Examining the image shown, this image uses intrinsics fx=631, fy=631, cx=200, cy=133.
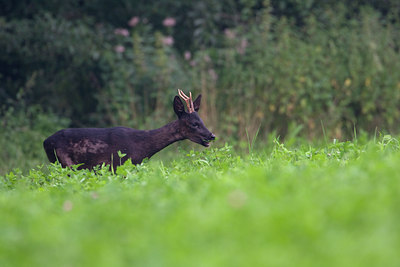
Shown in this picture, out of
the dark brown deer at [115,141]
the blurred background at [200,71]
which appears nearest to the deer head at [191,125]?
the dark brown deer at [115,141]

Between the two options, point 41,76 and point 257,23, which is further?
point 257,23

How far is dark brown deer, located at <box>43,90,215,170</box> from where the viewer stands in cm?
650

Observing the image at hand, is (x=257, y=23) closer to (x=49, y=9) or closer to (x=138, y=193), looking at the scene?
(x=49, y=9)

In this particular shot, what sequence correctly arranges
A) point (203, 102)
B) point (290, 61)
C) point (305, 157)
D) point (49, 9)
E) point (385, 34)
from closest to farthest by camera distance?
point (305, 157)
point (203, 102)
point (290, 61)
point (385, 34)
point (49, 9)

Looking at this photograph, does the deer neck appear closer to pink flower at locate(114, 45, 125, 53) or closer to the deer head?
the deer head

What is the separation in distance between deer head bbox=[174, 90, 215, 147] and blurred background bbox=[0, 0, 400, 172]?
317 cm

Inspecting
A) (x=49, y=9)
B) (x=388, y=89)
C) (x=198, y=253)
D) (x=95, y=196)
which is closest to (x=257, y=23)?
(x=388, y=89)

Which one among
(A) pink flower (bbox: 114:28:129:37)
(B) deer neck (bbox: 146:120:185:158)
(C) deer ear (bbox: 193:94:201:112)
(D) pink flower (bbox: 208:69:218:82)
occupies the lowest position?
(D) pink flower (bbox: 208:69:218:82)

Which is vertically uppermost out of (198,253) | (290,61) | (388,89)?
(198,253)

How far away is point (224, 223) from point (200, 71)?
28.1ft

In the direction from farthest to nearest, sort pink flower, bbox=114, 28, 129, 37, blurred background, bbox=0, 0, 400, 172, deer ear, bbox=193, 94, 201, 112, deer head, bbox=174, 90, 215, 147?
1. pink flower, bbox=114, 28, 129, 37
2. blurred background, bbox=0, 0, 400, 172
3. deer ear, bbox=193, 94, 201, 112
4. deer head, bbox=174, 90, 215, 147

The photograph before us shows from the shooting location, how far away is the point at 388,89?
1091 centimetres

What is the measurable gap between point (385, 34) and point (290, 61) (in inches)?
80.3

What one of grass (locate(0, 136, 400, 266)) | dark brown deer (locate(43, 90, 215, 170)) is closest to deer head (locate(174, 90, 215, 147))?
dark brown deer (locate(43, 90, 215, 170))
